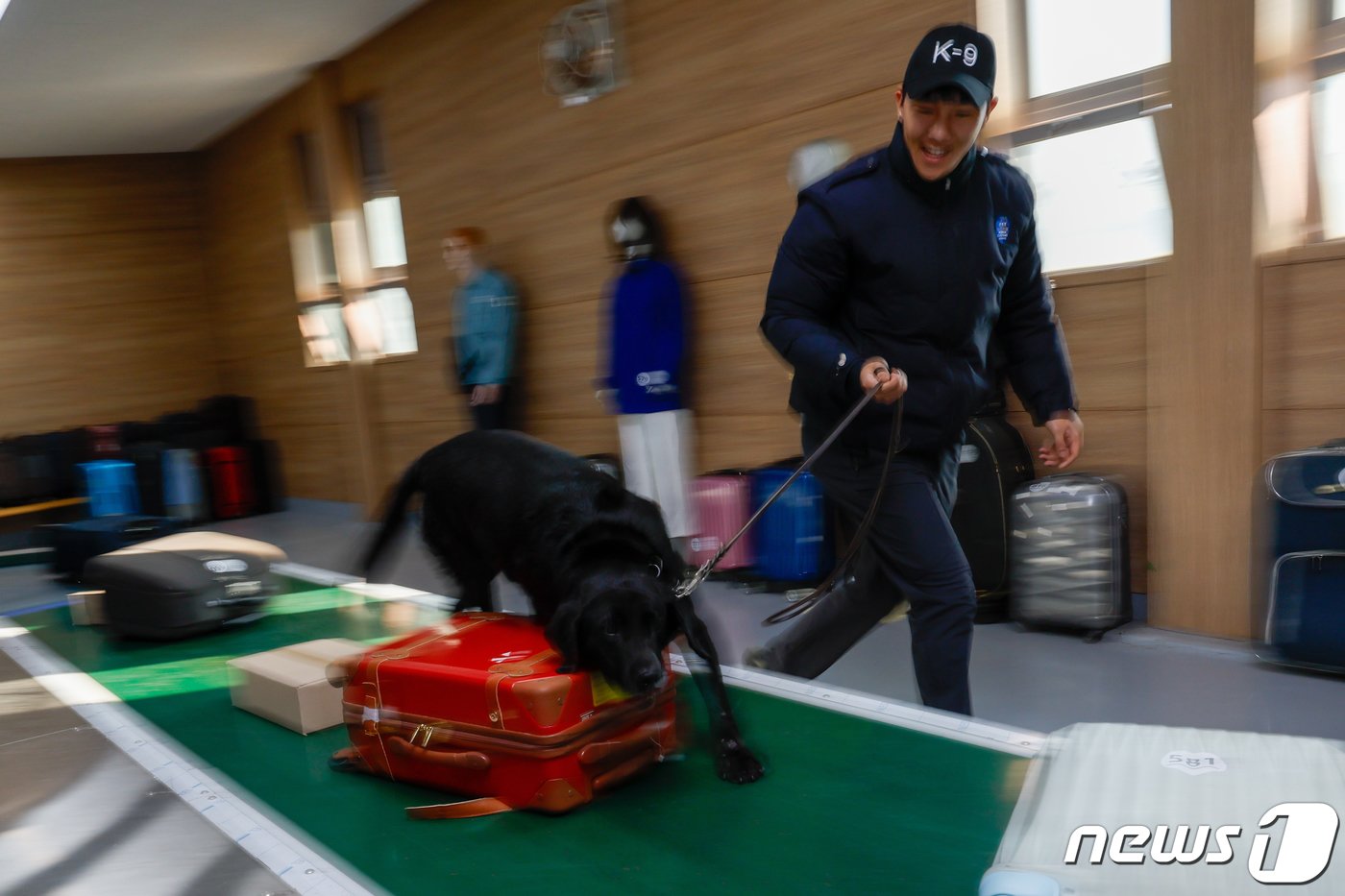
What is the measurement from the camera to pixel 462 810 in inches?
67.4

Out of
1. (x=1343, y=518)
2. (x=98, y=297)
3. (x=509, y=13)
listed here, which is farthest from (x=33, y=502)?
(x=1343, y=518)

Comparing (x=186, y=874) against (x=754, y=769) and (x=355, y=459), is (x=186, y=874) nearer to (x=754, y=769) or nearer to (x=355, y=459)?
(x=754, y=769)

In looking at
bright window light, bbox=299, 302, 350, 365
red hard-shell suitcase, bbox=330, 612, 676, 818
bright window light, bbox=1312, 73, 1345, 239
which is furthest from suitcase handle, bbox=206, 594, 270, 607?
bright window light, bbox=299, 302, 350, 365

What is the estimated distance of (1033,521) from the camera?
326cm

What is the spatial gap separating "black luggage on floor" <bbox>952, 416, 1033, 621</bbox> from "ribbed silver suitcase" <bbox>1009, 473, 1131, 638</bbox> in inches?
3.2

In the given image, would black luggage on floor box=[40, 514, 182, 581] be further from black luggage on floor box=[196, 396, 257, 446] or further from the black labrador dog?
black luggage on floor box=[196, 396, 257, 446]

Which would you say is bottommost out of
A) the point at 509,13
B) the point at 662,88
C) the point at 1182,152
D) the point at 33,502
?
the point at 33,502

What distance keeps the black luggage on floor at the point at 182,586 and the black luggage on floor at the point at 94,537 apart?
100cm

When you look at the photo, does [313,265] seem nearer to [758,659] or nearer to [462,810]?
[758,659]

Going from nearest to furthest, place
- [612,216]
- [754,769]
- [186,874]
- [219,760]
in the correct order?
[186,874] < [754,769] < [219,760] < [612,216]

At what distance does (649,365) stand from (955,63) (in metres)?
2.93

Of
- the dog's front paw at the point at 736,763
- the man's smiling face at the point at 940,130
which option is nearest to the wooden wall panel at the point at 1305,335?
the man's smiling face at the point at 940,130

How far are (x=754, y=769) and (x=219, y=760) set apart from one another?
1.16m

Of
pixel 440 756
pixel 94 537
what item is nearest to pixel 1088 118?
pixel 440 756
